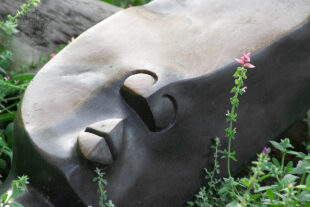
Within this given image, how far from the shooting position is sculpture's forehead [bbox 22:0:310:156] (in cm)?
169

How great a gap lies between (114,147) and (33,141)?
10.1 inches

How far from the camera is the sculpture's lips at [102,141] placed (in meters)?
→ 1.48

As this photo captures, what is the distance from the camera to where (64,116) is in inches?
63.9

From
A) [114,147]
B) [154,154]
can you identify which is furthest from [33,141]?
[154,154]

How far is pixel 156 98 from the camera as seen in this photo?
1.66 m

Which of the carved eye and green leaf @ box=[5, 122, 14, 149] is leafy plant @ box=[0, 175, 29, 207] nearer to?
the carved eye

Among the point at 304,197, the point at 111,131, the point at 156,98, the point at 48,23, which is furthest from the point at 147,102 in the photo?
the point at 48,23

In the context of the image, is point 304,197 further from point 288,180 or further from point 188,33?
point 188,33

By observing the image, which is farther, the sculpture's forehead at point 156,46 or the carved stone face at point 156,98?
the sculpture's forehead at point 156,46

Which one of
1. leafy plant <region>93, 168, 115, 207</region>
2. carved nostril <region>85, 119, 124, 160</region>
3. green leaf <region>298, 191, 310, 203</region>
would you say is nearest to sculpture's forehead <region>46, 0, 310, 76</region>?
carved nostril <region>85, 119, 124, 160</region>

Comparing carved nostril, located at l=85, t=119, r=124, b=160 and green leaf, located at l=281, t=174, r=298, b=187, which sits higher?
carved nostril, located at l=85, t=119, r=124, b=160

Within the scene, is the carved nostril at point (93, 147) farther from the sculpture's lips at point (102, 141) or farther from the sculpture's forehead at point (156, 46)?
the sculpture's forehead at point (156, 46)

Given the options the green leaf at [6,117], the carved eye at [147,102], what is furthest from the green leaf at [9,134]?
the carved eye at [147,102]

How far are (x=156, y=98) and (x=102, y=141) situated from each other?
27 centimetres
